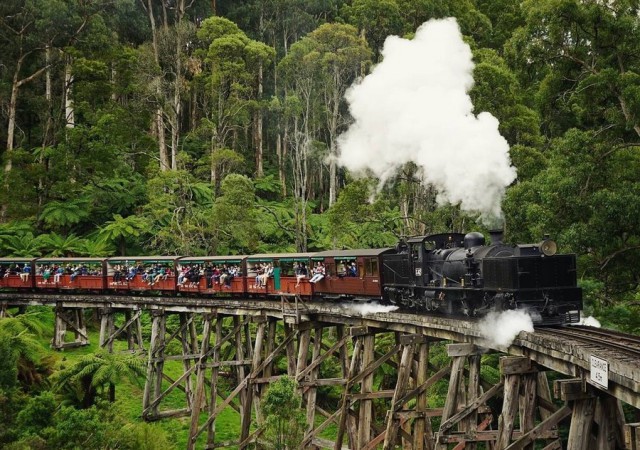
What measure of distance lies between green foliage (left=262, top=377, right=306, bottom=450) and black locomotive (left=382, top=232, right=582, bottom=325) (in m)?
4.72

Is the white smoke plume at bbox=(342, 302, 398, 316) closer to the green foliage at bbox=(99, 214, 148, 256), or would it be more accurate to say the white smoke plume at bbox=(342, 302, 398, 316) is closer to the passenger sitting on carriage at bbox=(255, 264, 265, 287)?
the passenger sitting on carriage at bbox=(255, 264, 265, 287)

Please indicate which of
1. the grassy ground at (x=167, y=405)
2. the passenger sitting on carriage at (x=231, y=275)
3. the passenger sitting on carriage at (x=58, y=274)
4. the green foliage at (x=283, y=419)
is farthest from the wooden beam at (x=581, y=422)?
the passenger sitting on carriage at (x=58, y=274)

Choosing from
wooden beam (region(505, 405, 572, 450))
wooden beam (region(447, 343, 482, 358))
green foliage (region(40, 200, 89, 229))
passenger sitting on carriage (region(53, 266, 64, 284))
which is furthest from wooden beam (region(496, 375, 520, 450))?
green foliage (region(40, 200, 89, 229))

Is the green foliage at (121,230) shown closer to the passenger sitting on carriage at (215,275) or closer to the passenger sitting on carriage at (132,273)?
the passenger sitting on carriage at (132,273)

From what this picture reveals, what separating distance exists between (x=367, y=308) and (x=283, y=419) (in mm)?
6187

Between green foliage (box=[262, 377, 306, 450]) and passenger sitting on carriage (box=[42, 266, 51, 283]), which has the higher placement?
passenger sitting on carriage (box=[42, 266, 51, 283])

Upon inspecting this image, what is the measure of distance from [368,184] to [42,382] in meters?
15.0

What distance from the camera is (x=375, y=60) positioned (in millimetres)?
44312

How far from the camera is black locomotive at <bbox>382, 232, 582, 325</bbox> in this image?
15289 millimetres

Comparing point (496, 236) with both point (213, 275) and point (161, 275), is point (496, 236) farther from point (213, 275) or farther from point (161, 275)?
point (161, 275)

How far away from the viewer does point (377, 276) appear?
20938mm

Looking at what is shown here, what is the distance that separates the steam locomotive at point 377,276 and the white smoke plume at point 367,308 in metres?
0.26

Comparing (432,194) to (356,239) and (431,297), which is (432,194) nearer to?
(356,239)

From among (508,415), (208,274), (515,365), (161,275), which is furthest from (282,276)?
(508,415)
